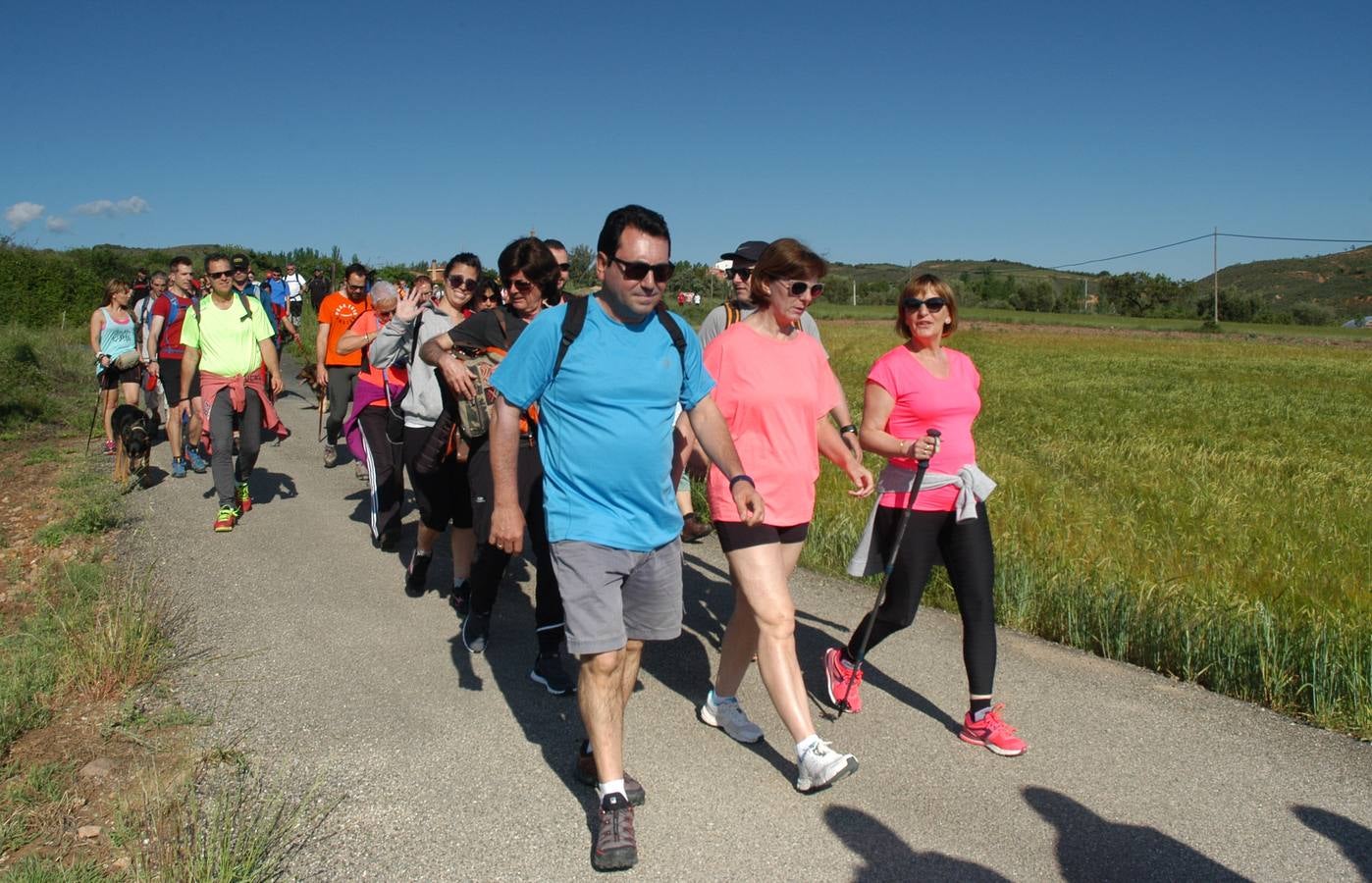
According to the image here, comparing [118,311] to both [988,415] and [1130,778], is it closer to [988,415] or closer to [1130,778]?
[1130,778]

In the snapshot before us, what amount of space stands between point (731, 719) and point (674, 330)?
173cm

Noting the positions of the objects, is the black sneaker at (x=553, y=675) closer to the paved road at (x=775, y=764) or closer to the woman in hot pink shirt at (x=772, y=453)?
the paved road at (x=775, y=764)

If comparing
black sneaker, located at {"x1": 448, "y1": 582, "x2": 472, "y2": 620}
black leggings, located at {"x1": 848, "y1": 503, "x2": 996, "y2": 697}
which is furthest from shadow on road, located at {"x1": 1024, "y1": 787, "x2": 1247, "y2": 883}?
black sneaker, located at {"x1": 448, "y1": 582, "x2": 472, "y2": 620}

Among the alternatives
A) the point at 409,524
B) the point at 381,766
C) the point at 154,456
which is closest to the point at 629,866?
the point at 381,766

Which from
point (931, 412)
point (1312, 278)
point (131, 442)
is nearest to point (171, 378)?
point (131, 442)

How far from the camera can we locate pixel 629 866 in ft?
11.0

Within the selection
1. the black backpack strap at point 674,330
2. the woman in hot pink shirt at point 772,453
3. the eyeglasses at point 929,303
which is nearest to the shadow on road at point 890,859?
the woman in hot pink shirt at point 772,453

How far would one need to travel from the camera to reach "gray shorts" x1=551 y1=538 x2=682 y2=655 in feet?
11.5

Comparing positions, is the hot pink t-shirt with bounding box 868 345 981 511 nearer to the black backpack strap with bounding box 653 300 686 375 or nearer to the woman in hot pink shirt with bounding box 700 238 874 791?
the woman in hot pink shirt with bounding box 700 238 874 791

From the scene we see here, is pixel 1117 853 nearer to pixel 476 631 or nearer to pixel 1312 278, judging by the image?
pixel 476 631

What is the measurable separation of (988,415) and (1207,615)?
42.2ft

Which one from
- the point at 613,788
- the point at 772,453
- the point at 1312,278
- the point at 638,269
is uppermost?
the point at 1312,278

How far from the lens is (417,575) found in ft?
20.9

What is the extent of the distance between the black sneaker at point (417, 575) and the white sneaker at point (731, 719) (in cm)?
244
